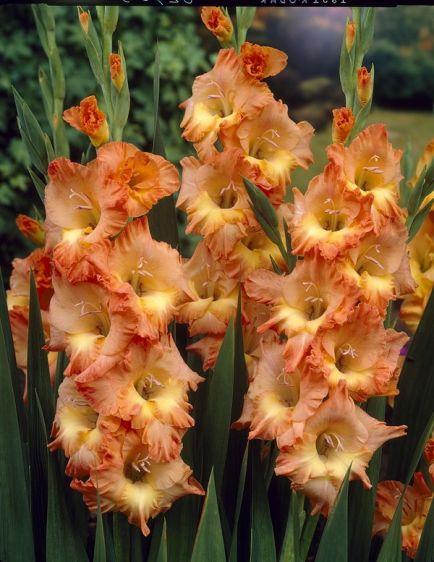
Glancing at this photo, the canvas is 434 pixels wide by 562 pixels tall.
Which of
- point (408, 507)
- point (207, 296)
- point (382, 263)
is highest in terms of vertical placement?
point (382, 263)

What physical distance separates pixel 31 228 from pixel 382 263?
Answer: 0.73 m

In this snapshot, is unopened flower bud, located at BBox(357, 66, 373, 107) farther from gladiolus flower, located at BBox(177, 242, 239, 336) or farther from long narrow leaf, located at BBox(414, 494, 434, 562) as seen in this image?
long narrow leaf, located at BBox(414, 494, 434, 562)

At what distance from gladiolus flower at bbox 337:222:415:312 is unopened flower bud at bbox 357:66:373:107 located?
0.21m

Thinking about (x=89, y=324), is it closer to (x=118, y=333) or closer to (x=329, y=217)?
(x=118, y=333)

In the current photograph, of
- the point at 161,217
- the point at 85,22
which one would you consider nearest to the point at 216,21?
the point at 85,22

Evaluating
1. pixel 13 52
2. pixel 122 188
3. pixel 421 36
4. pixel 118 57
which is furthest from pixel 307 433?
pixel 421 36

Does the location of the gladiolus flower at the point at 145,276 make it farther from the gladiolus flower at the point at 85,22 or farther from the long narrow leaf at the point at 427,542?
the long narrow leaf at the point at 427,542

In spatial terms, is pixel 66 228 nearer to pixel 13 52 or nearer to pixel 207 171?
pixel 207 171

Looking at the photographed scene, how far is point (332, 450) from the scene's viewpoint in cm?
152

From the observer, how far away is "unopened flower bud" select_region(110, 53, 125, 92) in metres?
1.55

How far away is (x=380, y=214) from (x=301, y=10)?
14.3 ft

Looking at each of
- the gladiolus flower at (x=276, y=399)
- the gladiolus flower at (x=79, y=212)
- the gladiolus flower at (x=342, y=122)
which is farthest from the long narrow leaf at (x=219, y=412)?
the gladiolus flower at (x=342, y=122)

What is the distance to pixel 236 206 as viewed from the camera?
1.57 meters

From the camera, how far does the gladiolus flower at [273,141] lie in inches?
62.4
